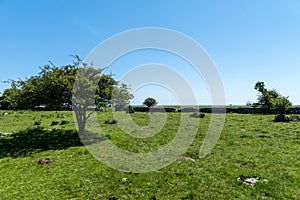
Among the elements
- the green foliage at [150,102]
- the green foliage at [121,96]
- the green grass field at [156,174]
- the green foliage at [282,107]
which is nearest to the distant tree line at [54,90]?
the green foliage at [121,96]

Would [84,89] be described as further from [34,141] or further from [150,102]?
[150,102]

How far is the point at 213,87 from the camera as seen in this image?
19.3m

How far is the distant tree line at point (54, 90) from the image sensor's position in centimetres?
2377

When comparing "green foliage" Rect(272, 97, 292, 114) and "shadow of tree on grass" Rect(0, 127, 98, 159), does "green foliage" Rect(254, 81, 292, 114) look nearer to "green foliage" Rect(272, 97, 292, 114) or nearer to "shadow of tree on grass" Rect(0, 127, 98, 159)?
"green foliage" Rect(272, 97, 292, 114)

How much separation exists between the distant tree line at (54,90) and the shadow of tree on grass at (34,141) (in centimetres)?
334

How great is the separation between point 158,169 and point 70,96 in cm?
1508

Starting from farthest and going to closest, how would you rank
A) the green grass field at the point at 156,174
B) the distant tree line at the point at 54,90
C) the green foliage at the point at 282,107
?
the green foliage at the point at 282,107, the distant tree line at the point at 54,90, the green grass field at the point at 156,174

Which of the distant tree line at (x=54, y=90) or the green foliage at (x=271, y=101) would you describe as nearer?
the distant tree line at (x=54, y=90)

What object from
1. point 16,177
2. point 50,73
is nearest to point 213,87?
point 16,177

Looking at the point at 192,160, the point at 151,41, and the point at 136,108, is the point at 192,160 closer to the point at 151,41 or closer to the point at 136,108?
the point at 151,41

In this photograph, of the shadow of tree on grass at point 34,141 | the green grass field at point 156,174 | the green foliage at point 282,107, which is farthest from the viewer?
the green foliage at point 282,107

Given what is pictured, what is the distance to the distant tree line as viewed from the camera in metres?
23.8

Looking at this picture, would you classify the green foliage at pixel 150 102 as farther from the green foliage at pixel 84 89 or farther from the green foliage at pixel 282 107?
the green foliage at pixel 84 89

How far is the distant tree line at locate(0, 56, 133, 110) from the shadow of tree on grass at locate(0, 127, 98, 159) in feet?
11.0
